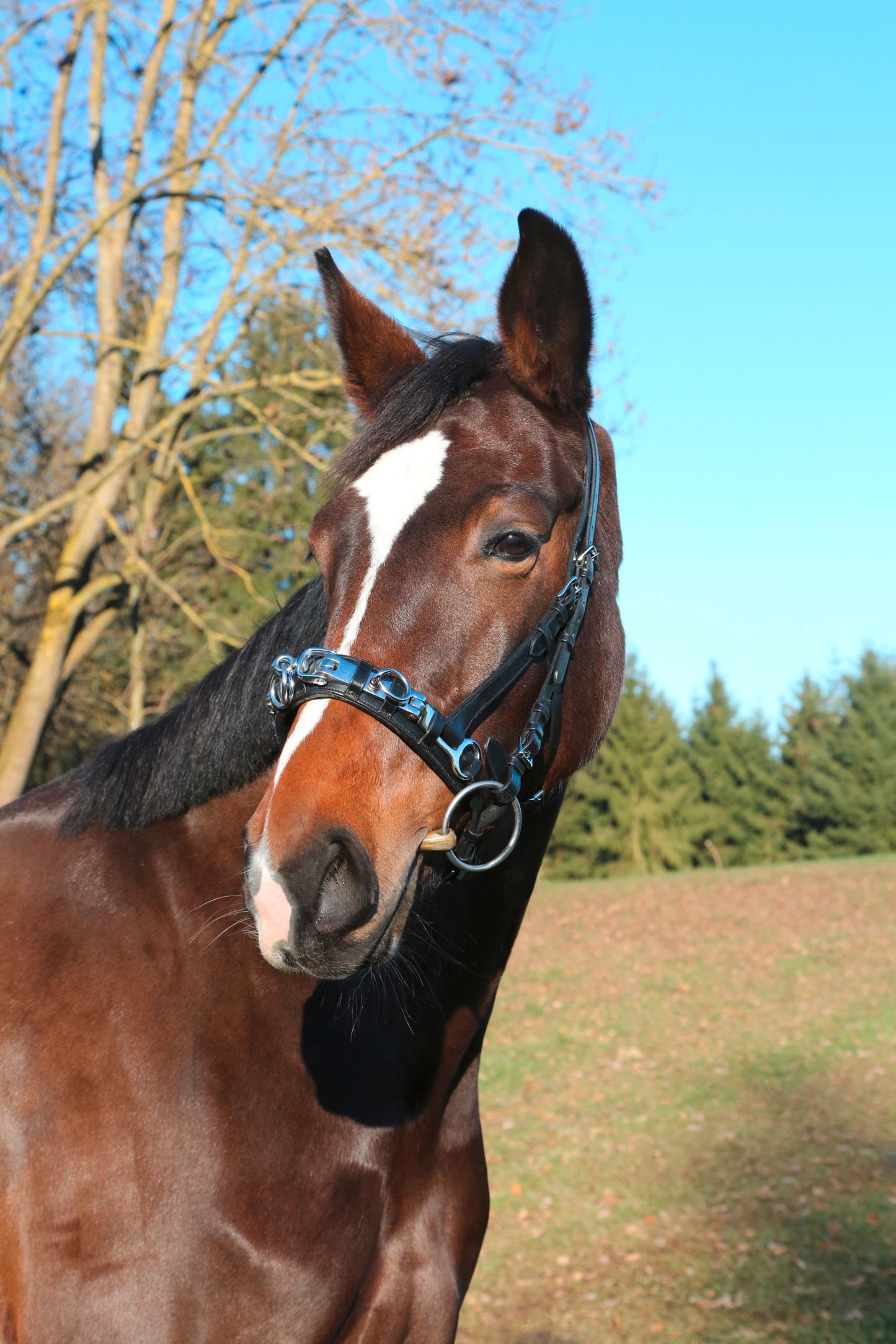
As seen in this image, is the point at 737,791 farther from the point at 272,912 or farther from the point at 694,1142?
the point at 272,912

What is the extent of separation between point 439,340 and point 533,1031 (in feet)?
35.5

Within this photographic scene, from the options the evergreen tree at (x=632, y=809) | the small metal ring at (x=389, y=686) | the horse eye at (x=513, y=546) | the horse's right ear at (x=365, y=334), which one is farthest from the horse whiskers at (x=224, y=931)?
the evergreen tree at (x=632, y=809)

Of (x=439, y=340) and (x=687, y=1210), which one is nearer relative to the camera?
(x=439, y=340)

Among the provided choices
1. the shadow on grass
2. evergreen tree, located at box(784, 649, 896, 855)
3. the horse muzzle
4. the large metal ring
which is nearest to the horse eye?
the large metal ring

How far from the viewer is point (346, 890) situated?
155 cm

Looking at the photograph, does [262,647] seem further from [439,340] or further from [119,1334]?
[119,1334]

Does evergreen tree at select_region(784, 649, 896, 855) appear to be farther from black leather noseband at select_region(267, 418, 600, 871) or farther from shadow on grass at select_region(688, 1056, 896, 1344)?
black leather noseband at select_region(267, 418, 600, 871)

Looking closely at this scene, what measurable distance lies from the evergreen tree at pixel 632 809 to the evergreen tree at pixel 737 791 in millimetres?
1116

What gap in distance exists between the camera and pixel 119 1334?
1797mm

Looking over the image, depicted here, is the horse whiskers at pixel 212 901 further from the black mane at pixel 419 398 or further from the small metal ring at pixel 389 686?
the black mane at pixel 419 398

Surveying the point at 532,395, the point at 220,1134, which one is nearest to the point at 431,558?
the point at 532,395

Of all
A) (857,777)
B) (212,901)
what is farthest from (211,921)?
(857,777)

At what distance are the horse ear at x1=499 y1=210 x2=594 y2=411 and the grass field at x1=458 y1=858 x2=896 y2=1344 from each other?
5212 mm

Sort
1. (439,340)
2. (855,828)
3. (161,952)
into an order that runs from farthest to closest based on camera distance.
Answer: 1. (855,828)
2. (439,340)
3. (161,952)
